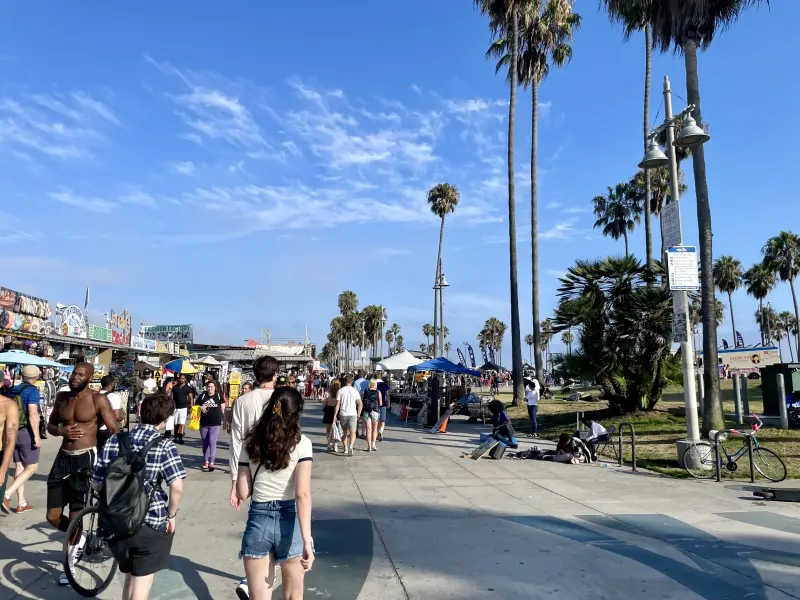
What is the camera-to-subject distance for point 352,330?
84.1 m

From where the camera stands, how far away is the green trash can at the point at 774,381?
15719mm

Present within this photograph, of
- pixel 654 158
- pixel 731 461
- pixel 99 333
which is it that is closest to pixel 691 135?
pixel 654 158

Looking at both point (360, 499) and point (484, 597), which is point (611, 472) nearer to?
point (360, 499)

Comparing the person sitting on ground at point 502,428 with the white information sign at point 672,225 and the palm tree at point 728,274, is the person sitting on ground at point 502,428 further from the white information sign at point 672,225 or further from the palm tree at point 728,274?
the palm tree at point 728,274

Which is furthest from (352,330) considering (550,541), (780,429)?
(550,541)

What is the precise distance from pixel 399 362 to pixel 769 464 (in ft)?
49.3

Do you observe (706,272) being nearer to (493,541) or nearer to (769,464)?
(769,464)

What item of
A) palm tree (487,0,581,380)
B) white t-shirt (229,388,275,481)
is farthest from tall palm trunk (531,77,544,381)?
white t-shirt (229,388,275,481)

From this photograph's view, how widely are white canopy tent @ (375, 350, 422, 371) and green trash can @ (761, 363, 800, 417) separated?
38.5 feet

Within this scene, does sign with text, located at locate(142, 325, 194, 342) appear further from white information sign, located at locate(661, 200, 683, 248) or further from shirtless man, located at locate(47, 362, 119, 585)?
shirtless man, located at locate(47, 362, 119, 585)

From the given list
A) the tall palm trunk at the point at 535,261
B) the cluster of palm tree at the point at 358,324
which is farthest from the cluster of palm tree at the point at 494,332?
the tall palm trunk at the point at 535,261

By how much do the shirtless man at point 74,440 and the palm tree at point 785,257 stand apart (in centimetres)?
6044

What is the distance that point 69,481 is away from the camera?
5.05 m

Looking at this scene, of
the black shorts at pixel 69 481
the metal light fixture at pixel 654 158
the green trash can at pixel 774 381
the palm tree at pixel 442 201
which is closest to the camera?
the black shorts at pixel 69 481
